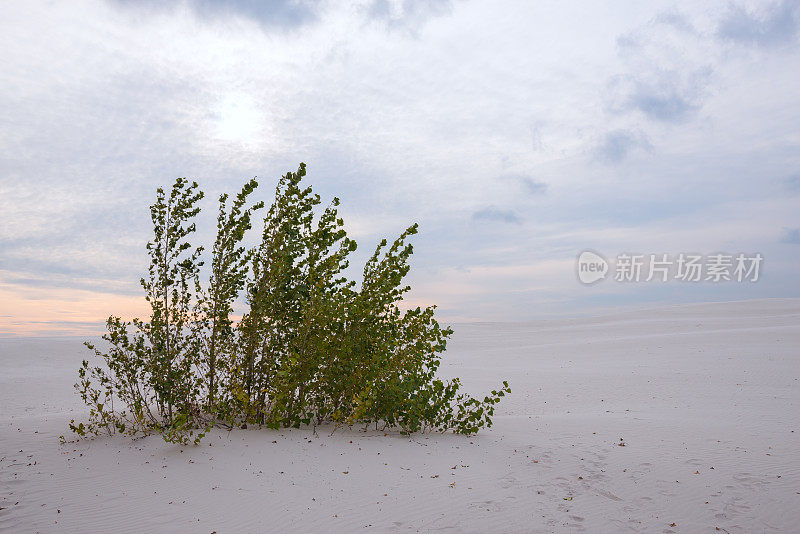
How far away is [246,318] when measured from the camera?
9.31 metres

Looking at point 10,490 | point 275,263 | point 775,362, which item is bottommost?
point 10,490

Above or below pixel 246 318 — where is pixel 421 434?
below

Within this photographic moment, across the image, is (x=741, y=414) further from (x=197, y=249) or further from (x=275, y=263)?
(x=197, y=249)

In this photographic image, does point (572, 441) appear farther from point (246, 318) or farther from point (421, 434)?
point (246, 318)

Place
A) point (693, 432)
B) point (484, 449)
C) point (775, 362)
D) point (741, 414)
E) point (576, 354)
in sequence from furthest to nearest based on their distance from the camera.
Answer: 1. point (576, 354)
2. point (775, 362)
3. point (741, 414)
4. point (693, 432)
5. point (484, 449)

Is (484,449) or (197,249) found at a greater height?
A: (197,249)

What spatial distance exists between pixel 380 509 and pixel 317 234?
4756 mm

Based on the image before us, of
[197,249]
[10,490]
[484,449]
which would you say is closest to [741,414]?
[484,449]

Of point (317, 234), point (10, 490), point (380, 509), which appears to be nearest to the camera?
point (380, 509)

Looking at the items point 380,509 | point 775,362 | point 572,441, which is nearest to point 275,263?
point 380,509

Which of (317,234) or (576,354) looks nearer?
(317,234)

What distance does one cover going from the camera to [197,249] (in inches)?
359

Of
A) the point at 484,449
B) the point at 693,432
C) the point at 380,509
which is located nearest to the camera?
the point at 380,509

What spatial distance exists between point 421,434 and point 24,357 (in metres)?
23.9
